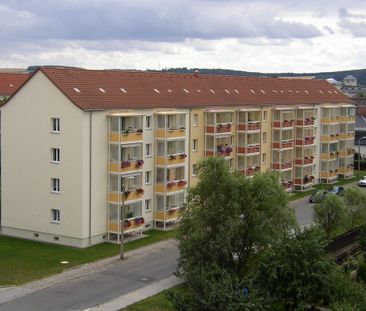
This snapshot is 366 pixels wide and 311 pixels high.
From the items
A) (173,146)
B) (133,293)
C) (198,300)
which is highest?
(173,146)

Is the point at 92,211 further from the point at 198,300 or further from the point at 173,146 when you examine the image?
the point at 198,300

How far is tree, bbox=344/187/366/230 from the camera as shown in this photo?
49.4 m

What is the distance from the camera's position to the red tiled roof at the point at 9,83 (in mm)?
69312

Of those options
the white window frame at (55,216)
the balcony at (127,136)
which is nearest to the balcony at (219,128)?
the balcony at (127,136)

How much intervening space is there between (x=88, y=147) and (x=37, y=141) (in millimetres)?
4320

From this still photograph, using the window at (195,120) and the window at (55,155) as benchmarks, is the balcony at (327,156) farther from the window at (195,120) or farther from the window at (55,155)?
the window at (55,155)

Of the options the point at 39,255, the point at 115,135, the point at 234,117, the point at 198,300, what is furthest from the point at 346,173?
the point at 198,300

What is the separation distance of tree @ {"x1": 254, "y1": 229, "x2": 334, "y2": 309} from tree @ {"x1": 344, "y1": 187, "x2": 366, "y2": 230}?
1798 cm

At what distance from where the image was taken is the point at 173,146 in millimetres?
53000

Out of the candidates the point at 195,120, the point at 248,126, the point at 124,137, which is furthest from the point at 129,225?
the point at 248,126

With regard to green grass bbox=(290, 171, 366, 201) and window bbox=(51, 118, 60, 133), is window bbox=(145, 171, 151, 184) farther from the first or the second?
green grass bbox=(290, 171, 366, 201)

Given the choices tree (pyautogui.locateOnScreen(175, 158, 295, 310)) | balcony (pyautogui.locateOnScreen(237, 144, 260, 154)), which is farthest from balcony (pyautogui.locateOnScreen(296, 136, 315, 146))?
tree (pyautogui.locateOnScreen(175, 158, 295, 310))

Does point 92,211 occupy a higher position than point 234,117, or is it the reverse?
point 234,117

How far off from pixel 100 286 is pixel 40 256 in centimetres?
771
